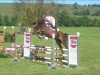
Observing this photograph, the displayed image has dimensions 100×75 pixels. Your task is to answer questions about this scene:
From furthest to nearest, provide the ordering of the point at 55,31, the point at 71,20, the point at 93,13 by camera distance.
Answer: the point at 93,13, the point at 71,20, the point at 55,31

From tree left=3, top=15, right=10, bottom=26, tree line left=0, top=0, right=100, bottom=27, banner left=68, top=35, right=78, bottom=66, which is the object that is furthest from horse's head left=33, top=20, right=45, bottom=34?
tree left=3, top=15, right=10, bottom=26

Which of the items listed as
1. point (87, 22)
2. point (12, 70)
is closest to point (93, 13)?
point (87, 22)

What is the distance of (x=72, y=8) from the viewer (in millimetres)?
77812

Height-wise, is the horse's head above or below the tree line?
below

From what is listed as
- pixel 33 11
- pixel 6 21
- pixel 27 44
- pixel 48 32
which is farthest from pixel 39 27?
pixel 6 21

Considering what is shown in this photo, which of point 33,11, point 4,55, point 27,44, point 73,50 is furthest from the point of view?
point 33,11

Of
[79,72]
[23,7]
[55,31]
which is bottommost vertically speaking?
[79,72]

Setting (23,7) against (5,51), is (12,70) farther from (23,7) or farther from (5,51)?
(23,7)

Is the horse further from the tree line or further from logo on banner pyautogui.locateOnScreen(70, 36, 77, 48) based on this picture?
the tree line

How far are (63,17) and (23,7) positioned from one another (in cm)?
1488

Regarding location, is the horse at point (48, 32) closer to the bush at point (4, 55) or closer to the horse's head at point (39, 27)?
the horse's head at point (39, 27)

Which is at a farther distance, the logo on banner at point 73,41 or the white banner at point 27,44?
the white banner at point 27,44

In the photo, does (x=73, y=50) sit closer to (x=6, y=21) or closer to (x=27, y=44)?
(x=27, y=44)

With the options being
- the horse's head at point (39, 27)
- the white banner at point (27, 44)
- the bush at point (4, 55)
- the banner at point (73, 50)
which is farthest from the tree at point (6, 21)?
the banner at point (73, 50)
